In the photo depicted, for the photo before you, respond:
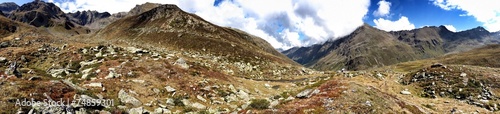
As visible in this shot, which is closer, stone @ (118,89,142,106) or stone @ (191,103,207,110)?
stone @ (118,89,142,106)

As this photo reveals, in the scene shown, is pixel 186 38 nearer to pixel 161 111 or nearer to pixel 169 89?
pixel 169 89

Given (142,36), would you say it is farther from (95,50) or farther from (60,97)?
(60,97)

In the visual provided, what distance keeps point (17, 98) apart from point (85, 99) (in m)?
3.96

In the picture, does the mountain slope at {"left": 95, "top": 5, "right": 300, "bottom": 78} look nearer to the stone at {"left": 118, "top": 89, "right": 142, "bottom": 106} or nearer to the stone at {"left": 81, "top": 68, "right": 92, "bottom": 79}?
the stone at {"left": 81, "top": 68, "right": 92, "bottom": 79}

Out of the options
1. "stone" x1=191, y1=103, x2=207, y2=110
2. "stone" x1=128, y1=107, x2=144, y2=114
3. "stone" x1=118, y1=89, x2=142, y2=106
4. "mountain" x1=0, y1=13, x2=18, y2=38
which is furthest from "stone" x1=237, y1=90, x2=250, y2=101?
"mountain" x1=0, y1=13, x2=18, y2=38

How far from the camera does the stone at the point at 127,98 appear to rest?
25.1 meters

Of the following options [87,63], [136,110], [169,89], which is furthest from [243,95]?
[87,63]

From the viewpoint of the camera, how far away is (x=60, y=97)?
20312mm

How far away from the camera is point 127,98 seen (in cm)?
2559

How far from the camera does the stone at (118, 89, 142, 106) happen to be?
989 inches

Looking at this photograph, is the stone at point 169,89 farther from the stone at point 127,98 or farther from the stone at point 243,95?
the stone at point 243,95

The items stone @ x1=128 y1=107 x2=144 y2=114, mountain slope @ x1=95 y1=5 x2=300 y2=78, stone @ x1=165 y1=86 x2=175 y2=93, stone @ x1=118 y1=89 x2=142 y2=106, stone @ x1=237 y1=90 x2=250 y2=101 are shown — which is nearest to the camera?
stone @ x1=128 y1=107 x2=144 y2=114

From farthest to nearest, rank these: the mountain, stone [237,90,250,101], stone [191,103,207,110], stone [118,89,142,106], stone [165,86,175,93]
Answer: the mountain < stone [237,90,250,101] < stone [165,86,175,93] < stone [191,103,207,110] < stone [118,89,142,106]

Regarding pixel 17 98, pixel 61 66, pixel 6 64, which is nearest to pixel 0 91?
pixel 17 98
